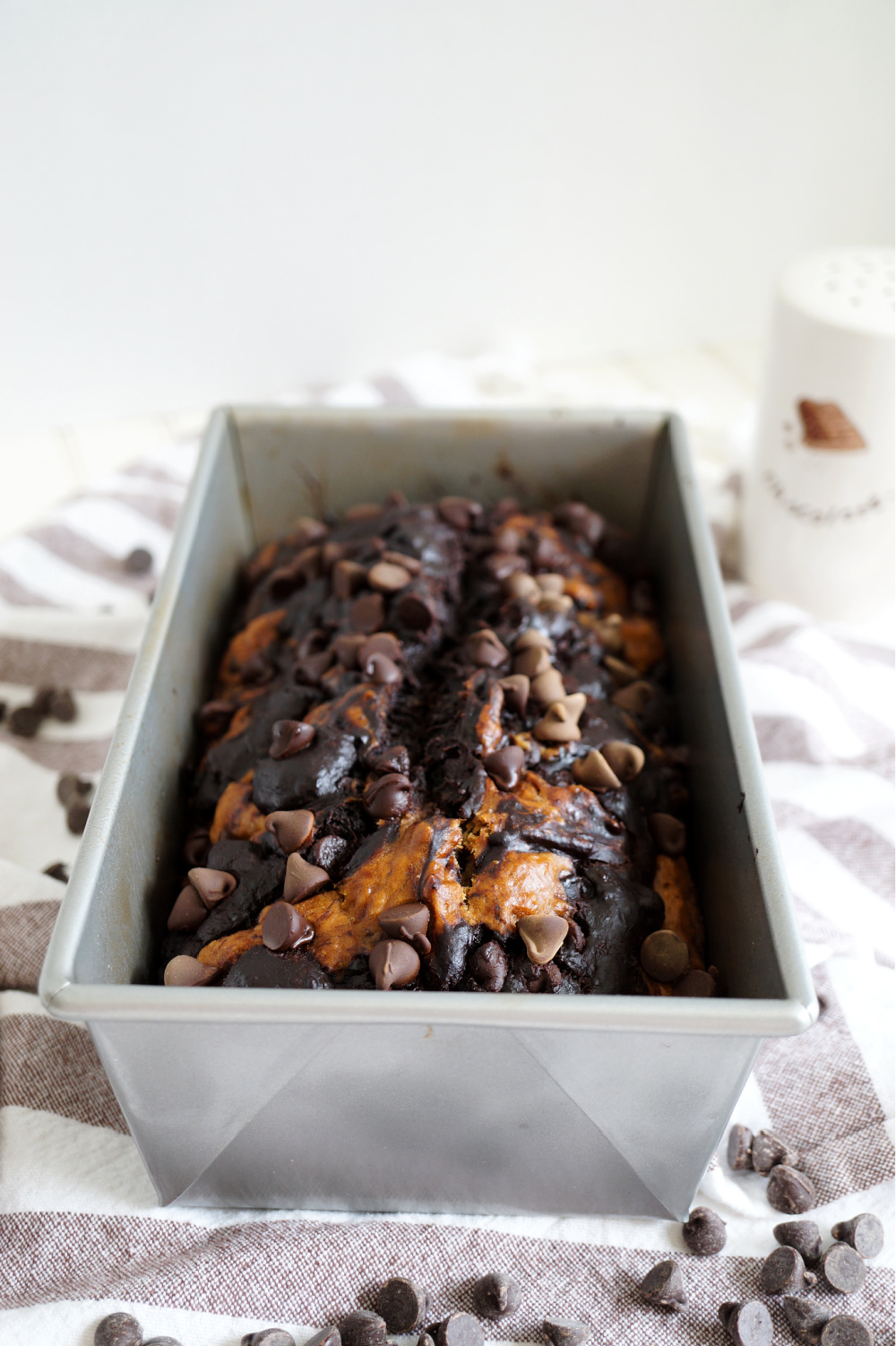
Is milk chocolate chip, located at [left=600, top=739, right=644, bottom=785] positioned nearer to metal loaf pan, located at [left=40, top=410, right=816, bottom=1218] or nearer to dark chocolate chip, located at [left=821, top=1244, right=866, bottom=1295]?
metal loaf pan, located at [left=40, top=410, right=816, bottom=1218]

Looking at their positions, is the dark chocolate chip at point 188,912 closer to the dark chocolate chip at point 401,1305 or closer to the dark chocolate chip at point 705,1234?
the dark chocolate chip at point 401,1305

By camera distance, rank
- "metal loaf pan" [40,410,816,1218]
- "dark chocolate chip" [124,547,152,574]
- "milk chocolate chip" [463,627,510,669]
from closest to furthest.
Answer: "metal loaf pan" [40,410,816,1218] < "milk chocolate chip" [463,627,510,669] < "dark chocolate chip" [124,547,152,574]

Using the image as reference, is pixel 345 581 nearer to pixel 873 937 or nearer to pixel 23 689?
pixel 23 689

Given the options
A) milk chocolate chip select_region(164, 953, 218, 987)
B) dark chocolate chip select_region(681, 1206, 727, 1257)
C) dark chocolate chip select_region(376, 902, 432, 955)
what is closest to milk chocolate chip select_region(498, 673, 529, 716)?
dark chocolate chip select_region(376, 902, 432, 955)

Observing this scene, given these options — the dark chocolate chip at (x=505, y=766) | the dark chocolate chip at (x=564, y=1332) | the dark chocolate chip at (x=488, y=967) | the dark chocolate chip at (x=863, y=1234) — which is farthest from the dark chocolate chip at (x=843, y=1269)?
the dark chocolate chip at (x=505, y=766)

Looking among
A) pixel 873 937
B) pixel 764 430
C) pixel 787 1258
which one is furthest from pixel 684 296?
pixel 787 1258

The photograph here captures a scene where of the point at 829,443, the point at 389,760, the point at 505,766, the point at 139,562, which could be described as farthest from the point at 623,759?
the point at 139,562

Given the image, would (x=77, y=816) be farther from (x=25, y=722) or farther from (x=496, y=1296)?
(x=496, y=1296)
